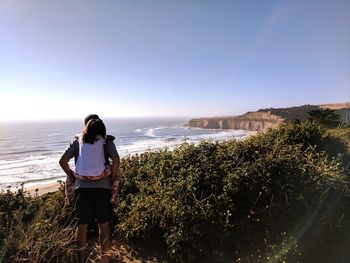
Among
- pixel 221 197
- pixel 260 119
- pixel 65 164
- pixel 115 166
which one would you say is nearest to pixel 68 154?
pixel 65 164

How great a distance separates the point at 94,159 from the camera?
3670 mm

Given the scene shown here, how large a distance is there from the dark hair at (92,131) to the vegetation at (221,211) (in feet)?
3.19

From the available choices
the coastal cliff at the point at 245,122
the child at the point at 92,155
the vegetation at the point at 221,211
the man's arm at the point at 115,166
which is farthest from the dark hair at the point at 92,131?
the coastal cliff at the point at 245,122

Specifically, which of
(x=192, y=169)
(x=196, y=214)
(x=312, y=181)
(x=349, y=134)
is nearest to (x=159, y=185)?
(x=192, y=169)

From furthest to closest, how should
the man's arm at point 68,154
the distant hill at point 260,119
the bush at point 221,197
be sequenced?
the distant hill at point 260,119 < the bush at point 221,197 < the man's arm at point 68,154

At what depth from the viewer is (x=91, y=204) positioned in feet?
12.1

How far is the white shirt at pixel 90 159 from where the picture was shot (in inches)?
144

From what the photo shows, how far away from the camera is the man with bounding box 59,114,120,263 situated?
3682mm

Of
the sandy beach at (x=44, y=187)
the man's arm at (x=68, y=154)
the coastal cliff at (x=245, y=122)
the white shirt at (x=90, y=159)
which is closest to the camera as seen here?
the white shirt at (x=90, y=159)

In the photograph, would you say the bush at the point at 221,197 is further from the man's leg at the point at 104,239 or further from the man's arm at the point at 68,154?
the man's arm at the point at 68,154

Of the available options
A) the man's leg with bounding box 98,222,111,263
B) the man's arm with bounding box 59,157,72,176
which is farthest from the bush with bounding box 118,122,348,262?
the man's arm with bounding box 59,157,72,176

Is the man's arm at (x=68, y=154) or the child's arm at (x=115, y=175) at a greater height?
the man's arm at (x=68, y=154)

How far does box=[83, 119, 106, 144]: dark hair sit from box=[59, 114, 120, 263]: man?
114mm

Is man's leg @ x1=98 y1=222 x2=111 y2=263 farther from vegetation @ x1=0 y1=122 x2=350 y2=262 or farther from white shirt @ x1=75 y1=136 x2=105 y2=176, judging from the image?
white shirt @ x1=75 y1=136 x2=105 y2=176
